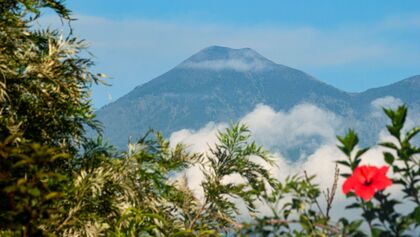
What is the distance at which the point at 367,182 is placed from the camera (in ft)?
9.02

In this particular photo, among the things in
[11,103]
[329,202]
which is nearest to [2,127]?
[11,103]

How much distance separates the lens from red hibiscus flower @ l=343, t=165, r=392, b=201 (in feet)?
8.94

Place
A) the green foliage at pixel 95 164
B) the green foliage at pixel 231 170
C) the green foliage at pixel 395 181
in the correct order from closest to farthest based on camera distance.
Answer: the green foliage at pixel 395 181, the green foliage at pixel 95 164, the green foliage at pixel 231 170

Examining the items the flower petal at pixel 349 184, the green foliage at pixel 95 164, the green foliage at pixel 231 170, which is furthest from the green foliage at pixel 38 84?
the flower petal at pixel 349 184

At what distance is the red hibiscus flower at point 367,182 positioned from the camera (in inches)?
107

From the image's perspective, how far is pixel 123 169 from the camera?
6.73 metres

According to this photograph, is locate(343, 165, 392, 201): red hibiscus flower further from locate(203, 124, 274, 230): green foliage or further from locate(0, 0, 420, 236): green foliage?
→ locate(203, 124, 274, 230): green foliage

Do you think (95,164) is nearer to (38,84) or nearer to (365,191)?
(38,84)

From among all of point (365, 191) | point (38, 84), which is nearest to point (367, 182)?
point (365, 191)

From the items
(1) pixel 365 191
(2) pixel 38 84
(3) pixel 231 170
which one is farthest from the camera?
(3) pixel 231 170

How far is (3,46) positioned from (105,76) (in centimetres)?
117

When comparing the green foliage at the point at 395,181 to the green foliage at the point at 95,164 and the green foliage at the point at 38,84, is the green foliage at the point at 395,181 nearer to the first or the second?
the green foliage at the point at 95,164

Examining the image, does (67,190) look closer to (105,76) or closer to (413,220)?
(105,76)

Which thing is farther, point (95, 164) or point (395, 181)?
point (95, 164)
